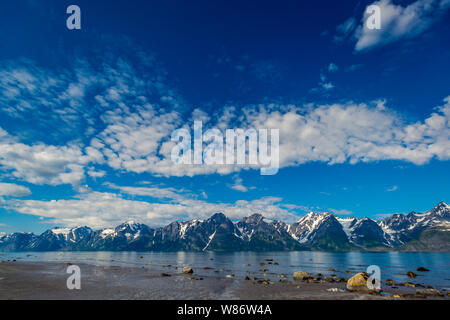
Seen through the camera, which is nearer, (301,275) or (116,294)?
(116,294)

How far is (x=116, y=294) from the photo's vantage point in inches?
1521
